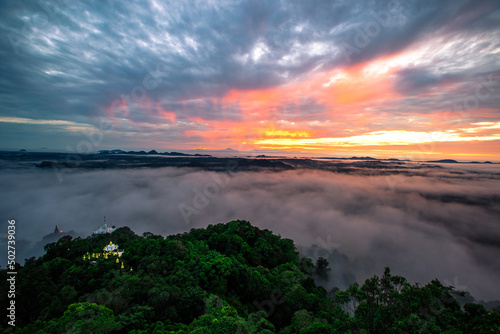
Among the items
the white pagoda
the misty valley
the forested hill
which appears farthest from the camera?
the white pagoda

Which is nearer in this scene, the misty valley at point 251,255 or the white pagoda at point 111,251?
the misty valley at point 251,255

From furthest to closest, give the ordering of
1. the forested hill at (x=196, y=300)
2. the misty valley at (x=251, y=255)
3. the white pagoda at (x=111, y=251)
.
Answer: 1. the white pagoda at (x=111, y=251)
2. the misty valley at (x=251, y=255)
3. the forested hill at (x=196, y=300)

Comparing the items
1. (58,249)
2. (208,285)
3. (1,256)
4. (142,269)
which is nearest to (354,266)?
(208,285)

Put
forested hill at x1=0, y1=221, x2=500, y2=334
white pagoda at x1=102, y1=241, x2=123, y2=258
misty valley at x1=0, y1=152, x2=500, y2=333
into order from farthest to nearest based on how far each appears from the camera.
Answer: white pagoda at x1=102, y1=241, x2=123, y2=258
misty valley at x1=0, y1=152, x2=500, y2=333
forested hill at x1=0, y1=221, x2=500, y2=334

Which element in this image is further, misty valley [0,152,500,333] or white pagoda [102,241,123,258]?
white pagoda [102,241,123,258]

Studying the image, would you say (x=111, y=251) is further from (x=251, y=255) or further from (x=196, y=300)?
(x=251, y=255)

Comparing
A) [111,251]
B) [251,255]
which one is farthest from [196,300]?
[251,255]

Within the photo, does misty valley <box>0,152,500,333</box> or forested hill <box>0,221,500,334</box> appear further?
misty valley <box>0,152,500,333</box>

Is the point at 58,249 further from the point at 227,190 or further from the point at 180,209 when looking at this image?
the point at 227,190

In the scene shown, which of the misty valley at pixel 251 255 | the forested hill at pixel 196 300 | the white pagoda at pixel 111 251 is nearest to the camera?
the forested hill at pixel 196 300
